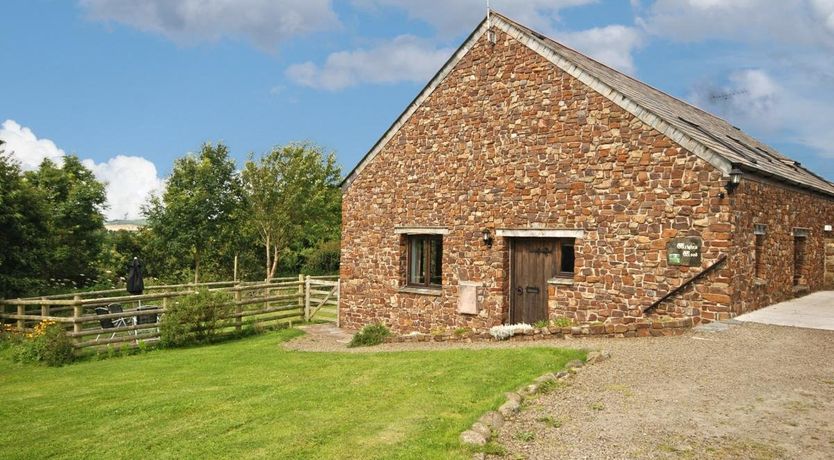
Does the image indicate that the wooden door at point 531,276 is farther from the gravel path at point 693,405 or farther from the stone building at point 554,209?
the gravel path at point 693,405

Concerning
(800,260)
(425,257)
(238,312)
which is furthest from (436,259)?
(800,260)

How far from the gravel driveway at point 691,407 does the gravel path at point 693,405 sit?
0.01 meters

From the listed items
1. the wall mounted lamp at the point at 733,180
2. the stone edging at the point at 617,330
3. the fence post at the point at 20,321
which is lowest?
the fence post at the point at 20,321

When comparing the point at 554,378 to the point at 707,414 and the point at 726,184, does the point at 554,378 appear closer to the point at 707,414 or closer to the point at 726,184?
Answer: the point at 707,414

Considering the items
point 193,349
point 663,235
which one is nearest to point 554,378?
point 663,235

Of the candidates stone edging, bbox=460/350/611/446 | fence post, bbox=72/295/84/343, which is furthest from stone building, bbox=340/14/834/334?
fence post, bbox=72/295/84/343

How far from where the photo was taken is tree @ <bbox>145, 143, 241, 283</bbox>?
29.7m

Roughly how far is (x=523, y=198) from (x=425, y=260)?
3.73 metres

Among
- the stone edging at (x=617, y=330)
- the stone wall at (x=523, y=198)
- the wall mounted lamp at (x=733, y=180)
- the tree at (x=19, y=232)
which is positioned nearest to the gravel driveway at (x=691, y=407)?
the stone edging at (x=617, y=330)

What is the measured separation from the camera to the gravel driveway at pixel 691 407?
18.2 ft

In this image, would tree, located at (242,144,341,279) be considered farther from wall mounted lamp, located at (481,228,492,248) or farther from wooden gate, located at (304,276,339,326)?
wall mounted lamp, located at (481,228,492,248)

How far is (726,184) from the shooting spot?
442 inches

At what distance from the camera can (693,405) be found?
6.71 metres

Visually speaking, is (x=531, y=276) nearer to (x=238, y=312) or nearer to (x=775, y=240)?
(x=775, y=240)
